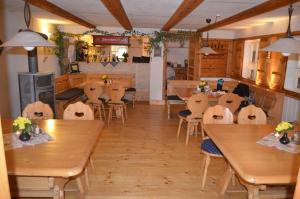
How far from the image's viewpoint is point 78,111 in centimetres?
316

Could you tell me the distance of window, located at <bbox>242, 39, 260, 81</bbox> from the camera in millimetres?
6480

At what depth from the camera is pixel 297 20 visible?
179 inches

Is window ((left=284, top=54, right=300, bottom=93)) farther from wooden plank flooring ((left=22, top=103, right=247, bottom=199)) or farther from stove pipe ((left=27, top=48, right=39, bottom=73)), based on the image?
stove pipe ((left=27, top=48, right=39, bottom=73))

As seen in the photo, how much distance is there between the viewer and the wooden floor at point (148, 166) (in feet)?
9.40

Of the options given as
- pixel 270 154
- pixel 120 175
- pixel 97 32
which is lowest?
pixel 120 175

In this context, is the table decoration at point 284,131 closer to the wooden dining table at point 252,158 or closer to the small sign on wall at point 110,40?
the wooden dining table at point 252,158

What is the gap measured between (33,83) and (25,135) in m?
2.60

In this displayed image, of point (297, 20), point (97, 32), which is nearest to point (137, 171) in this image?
point (297, 20)

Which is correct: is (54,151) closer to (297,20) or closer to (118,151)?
(118,151)

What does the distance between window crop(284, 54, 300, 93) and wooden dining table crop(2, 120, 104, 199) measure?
12.8 feet

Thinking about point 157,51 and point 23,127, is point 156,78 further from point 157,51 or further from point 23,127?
point 23,127

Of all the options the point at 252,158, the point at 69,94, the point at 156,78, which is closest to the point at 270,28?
the point at 156,78

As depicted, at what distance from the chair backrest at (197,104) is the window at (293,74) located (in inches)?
72.3

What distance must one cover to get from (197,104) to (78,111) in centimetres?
201
